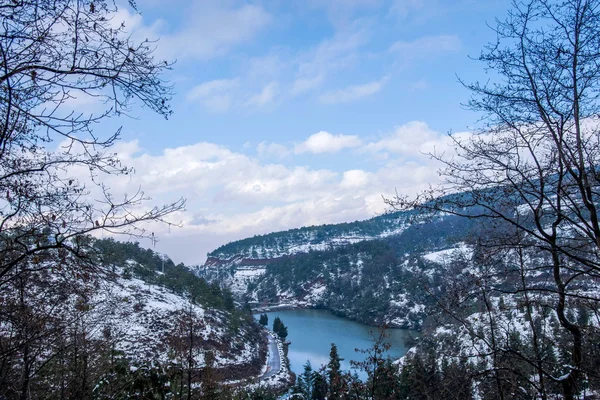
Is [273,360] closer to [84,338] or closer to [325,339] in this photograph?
[325,339]

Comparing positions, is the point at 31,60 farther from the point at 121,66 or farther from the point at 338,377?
the point at 338,377

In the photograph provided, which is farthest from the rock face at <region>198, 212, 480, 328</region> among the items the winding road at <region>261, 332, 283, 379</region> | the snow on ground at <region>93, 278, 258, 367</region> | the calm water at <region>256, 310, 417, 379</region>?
the snow on ground at <region>93, 278, 258, 367</region>

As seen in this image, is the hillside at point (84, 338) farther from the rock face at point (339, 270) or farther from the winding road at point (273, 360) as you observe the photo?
the rock face at point (339, 270)

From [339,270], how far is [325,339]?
177 ft

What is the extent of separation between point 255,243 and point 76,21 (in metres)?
139

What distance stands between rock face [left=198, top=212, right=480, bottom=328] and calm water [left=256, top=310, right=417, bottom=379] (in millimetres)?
5846

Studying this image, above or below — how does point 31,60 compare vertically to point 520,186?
above

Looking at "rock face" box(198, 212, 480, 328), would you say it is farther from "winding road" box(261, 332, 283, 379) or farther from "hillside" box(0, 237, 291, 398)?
"hillside" box(0, 237, 291, 398)

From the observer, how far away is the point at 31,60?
8.39ft

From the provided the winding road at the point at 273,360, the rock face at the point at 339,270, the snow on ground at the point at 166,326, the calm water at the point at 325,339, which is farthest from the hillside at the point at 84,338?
the rock face at the point at 339,270

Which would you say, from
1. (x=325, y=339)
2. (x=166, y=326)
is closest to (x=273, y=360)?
(x=166, y=326)

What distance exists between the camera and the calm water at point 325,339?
111 ft

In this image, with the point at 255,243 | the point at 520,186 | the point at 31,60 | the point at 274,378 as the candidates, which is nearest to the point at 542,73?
the point at 520,186

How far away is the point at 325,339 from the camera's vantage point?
44688 mm
